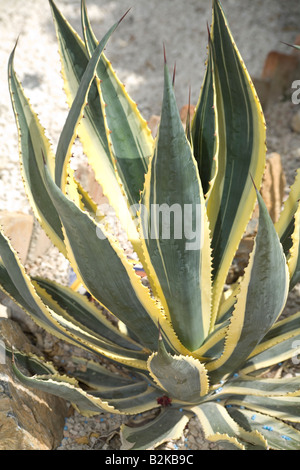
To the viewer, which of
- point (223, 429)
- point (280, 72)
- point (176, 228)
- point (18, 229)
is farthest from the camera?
point (280, 72)

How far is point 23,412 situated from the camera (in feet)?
3.91

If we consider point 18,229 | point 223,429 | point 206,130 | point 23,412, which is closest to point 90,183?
point 18,229

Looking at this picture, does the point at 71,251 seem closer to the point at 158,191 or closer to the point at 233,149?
the point at 158,191

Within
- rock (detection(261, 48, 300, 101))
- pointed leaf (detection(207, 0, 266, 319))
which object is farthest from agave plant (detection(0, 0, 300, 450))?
rock (detection(261, 48, 300, 101))

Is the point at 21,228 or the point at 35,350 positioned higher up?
the point at 21,228

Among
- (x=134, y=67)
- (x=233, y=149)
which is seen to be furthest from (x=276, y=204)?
(x=134, y=67)

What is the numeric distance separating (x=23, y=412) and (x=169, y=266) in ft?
1.51

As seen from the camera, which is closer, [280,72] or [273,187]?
[273,187]

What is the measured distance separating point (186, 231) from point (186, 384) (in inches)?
12.5

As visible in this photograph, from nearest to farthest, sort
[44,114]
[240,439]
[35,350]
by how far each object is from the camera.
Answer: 1. [240,439]
2. [35,350]
3. [44,114]

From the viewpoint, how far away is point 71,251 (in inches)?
40.1

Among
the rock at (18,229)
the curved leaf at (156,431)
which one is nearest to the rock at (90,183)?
the rock at (18,229)

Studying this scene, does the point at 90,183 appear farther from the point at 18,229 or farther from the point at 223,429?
the point at 223,429
